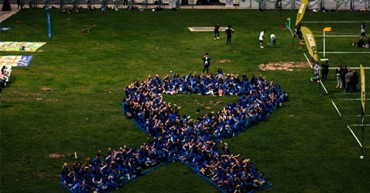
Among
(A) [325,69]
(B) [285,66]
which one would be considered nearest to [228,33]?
(B) [285,66]

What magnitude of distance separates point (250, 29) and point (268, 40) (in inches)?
239

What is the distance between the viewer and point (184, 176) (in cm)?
4494

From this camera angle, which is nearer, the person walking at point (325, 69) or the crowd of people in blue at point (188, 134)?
the crowd of people in blue at point (188, 134)

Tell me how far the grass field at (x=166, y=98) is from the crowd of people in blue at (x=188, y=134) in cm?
67

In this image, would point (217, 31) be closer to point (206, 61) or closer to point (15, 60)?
point (206, 61)

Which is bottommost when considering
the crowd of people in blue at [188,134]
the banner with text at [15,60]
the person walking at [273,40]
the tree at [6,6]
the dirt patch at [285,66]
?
the crowd of people in blue at [188,134]

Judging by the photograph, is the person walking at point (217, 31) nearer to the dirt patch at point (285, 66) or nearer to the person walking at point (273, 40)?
the person walking at point (273, 40)

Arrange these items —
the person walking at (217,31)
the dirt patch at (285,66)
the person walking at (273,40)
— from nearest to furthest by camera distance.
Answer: the dirt patch at (285,66)
the person walking at (273,40)
the person walking at (217,31)

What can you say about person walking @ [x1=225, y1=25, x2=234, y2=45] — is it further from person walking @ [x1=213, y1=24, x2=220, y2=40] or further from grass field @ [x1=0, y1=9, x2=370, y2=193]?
person walking @ [x1=213, y1=24, x2=220, y2=40]

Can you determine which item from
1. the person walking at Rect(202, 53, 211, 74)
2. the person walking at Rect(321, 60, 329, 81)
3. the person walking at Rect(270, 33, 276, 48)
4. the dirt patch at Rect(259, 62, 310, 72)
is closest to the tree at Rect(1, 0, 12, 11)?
the person walking at Rect(270, 33, 276, 48)

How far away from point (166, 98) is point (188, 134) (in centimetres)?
1108

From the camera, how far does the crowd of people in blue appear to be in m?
43.0

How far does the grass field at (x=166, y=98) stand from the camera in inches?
1778

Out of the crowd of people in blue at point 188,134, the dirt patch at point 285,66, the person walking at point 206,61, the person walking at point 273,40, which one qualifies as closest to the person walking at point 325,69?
the dirt patch at point 285,66
